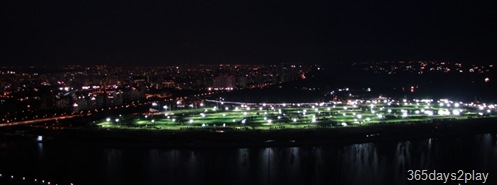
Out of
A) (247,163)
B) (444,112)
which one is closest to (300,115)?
(444,112)

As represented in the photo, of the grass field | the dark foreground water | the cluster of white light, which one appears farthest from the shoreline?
the cluster of white light

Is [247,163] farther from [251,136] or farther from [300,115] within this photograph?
[300,115]

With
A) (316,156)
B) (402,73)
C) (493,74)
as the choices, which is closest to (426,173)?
(316,156)

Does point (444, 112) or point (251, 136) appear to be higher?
point (444, 112)

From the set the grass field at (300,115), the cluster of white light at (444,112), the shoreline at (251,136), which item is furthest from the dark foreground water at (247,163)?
the cluster of white light at (444,112)

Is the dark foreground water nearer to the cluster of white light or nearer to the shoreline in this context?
the shoreline

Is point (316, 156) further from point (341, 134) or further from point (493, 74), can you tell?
point (493, 74)
